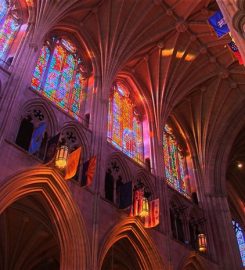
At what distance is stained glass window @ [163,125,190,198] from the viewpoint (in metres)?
19.6

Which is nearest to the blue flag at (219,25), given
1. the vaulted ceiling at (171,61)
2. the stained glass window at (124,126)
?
the vaulted ceiling at (171,61)

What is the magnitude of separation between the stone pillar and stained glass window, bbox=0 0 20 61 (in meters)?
13.2

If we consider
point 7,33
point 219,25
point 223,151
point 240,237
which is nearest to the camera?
point 219,25

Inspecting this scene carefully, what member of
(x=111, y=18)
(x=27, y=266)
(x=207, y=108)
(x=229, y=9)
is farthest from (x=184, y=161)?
(x=229, y=9)

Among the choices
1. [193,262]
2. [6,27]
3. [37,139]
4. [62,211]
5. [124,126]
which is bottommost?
[62,211]

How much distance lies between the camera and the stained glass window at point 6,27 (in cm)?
1397

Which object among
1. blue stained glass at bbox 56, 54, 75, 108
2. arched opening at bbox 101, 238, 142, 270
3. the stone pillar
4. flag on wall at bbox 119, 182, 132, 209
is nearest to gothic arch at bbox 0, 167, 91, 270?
flag on wall at bbox 119, 182, 132, 209

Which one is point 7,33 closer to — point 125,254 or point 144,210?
point 144,210

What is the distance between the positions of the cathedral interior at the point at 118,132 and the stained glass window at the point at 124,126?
0.27 feet

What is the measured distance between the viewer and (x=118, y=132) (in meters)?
17.3

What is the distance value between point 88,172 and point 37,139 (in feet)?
6.85

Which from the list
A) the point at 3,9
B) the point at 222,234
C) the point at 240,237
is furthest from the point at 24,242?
the point at 240,237

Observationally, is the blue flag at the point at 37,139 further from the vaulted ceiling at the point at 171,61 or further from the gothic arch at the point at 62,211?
the vaulted ceiling at the point at 171,61

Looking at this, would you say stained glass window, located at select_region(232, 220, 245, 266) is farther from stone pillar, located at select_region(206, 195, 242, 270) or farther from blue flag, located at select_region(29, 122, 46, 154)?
blue flag, located at select_region(29, 122, 46, 154)
